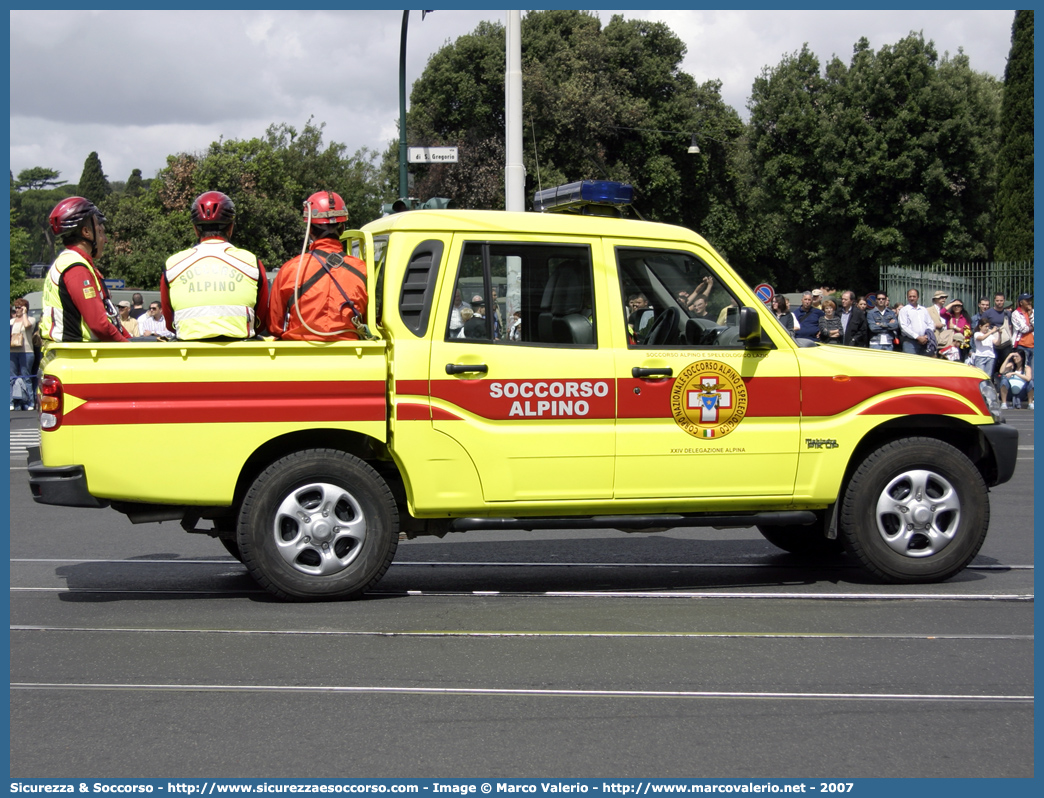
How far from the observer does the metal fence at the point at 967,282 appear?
1083 inches

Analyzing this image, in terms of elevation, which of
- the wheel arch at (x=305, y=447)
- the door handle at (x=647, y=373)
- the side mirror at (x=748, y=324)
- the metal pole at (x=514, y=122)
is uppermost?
the metal pole at (x=514, y=122)

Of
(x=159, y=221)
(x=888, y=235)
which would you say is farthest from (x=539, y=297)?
(x=159, y=221)

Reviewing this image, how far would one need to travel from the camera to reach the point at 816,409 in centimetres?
644

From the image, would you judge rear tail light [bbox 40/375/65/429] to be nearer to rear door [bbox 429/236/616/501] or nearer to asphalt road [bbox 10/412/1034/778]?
asphalt road [bbox 10/412/1034/778]

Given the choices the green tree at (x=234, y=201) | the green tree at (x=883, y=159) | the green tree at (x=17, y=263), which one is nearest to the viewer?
the green tree at (x=883, y=159)

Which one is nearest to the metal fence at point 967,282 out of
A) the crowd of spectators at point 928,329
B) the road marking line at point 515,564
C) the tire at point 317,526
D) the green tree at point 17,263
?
the crowd of spectators at point 928,329

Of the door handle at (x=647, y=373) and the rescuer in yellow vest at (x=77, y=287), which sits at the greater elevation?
the rescuer in yellow vest at (x=77, y=287)

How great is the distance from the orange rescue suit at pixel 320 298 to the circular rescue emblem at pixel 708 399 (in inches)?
72.0

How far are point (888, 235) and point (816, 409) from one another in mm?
44436

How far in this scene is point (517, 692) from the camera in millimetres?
4586

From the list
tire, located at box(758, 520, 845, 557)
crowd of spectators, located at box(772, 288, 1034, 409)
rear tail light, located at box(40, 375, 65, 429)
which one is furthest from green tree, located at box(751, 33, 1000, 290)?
rear tail light, located at box(40, 375, 65, 429)

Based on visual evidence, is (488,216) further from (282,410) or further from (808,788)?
(808,788)

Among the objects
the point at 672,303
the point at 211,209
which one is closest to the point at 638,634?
the point at 672,303

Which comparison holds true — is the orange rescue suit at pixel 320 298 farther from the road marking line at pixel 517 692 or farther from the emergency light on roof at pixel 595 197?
the road marking line at pixel 517 692
